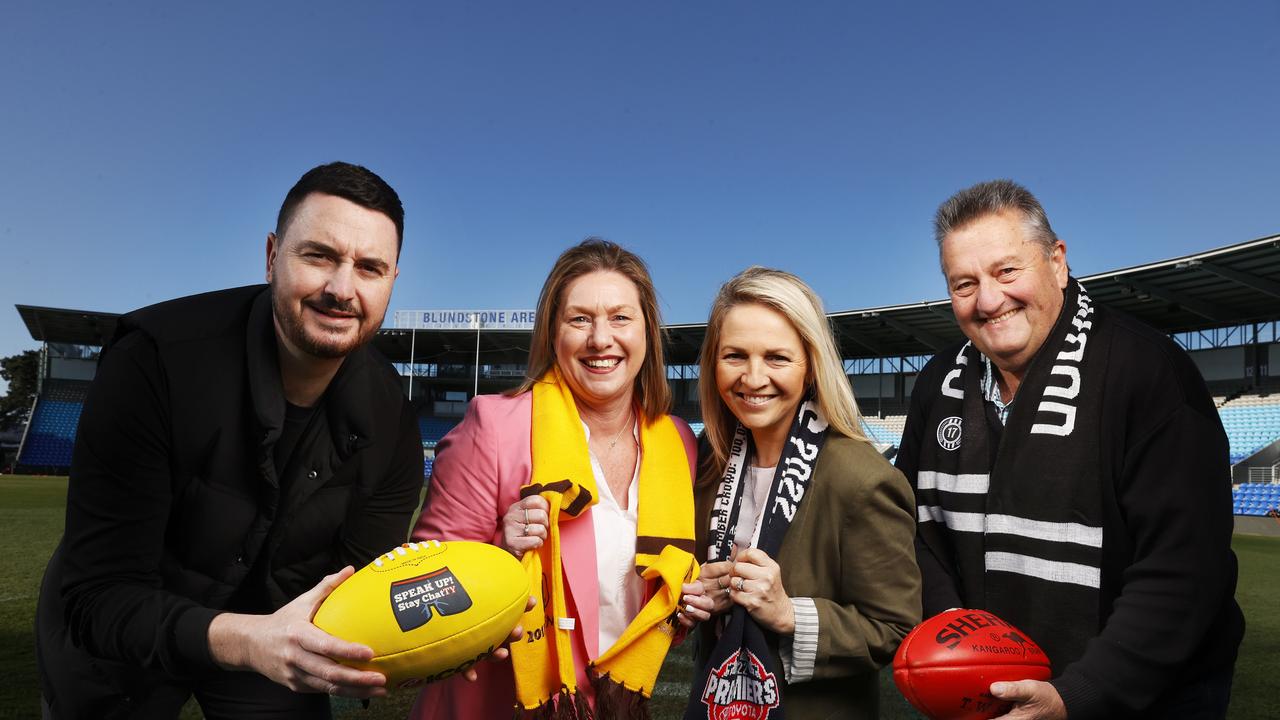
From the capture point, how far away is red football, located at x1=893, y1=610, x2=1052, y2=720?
199 cm

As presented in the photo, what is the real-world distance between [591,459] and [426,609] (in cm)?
87

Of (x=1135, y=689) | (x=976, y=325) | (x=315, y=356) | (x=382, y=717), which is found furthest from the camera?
(x=382, y=717)

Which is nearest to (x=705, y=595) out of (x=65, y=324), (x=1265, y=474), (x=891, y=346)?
(x=1265, y=474)

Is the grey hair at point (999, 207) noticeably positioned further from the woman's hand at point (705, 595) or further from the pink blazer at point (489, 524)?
the pink blazer at point (489, 524)

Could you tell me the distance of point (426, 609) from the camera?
175 centimetres

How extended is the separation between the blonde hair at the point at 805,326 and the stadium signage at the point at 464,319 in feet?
116

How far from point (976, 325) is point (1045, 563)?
727 mm

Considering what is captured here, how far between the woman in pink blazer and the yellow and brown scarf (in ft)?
0.16

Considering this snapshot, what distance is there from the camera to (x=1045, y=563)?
7.25ft

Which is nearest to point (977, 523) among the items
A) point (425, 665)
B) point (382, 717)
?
point (425, 665)

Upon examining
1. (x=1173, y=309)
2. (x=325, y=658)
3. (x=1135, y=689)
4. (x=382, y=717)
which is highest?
(x=1173, y=309)

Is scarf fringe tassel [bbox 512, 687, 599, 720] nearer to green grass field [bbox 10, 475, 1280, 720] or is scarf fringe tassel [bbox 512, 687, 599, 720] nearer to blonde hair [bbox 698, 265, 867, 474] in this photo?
blonde hair [bbox 698, 265, 867, 474]

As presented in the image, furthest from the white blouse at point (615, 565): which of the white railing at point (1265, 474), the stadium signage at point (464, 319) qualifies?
the stadium signage at point (464, 319)

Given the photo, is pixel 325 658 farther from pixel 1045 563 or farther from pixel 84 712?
pixel 1045 563
